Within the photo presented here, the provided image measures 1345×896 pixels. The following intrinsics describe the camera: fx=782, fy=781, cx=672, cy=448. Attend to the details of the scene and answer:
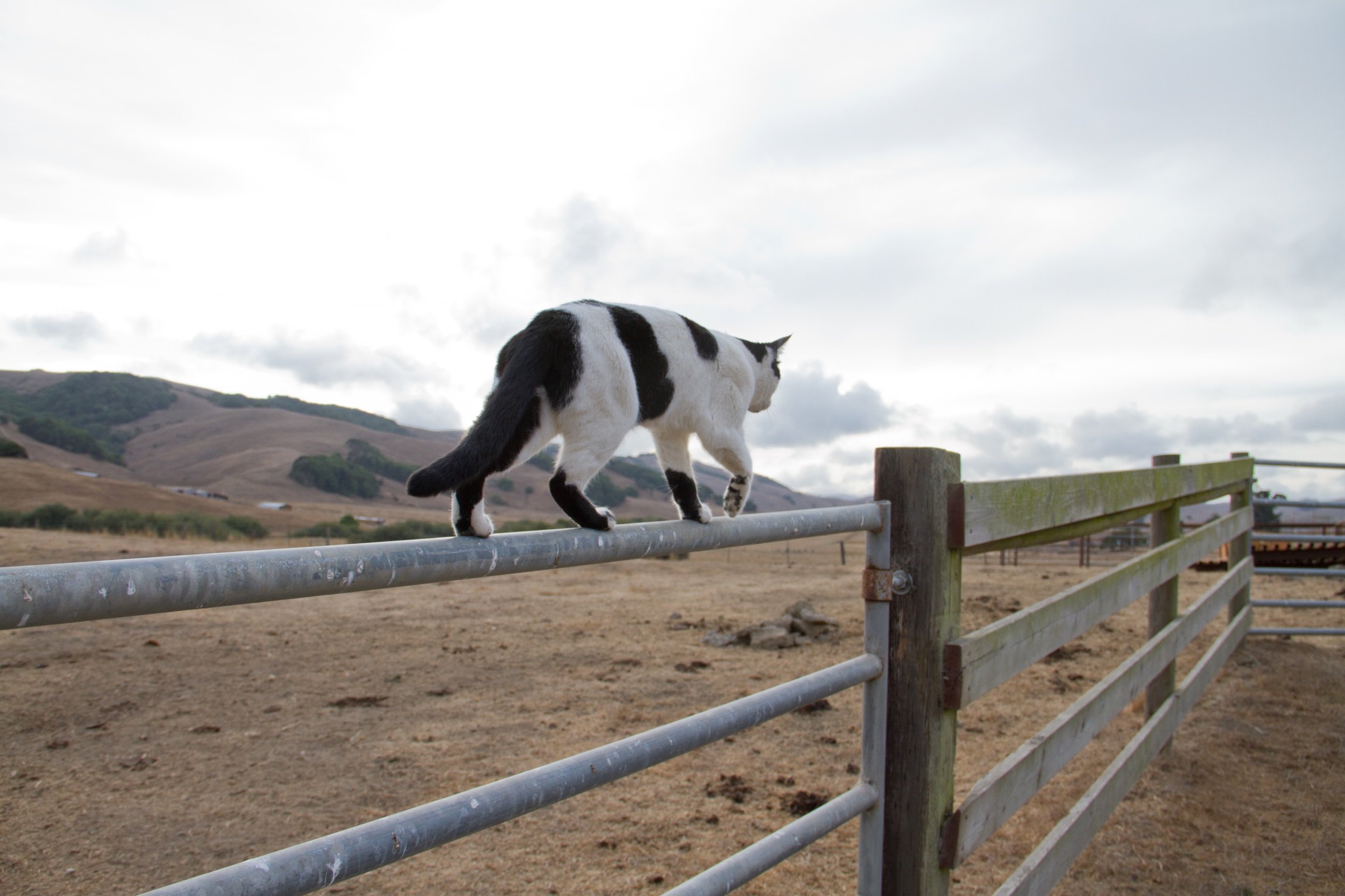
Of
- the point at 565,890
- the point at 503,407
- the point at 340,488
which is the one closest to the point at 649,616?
the point at 565,890

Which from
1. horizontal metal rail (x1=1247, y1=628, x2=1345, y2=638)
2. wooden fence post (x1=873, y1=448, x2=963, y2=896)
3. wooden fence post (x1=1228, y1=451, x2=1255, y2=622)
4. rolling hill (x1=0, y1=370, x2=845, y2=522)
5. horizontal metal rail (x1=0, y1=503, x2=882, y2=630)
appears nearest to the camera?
horizontal metal rail (x1=0, y1=503, x2=882, y2=630)

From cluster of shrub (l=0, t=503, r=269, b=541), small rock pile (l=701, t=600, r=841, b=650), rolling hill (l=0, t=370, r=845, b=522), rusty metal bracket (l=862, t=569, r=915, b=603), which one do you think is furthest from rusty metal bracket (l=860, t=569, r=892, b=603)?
rolling hill (l=0, t=370, r=845, b=522)

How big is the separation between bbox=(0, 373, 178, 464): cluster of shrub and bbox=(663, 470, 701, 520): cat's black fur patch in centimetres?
8329

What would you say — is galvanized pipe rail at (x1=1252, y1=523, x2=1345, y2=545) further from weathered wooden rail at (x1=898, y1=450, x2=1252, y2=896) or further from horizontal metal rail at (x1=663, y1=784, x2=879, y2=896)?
horizontal metal rail at (x1=663, y1=784, x2=879, y2=896)

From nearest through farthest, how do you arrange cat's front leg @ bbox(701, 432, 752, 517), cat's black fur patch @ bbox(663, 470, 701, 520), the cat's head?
1. cat's black fur patch @ bbox(663, 470, 701, 520)
2. cat's front leg @ bbox(701, 432, 752, 517)
3. the cat's head

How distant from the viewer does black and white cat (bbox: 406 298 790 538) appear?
1579 mm

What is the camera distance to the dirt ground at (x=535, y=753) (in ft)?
11.1

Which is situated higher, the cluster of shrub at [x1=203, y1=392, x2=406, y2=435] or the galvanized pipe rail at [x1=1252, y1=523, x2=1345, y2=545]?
the cluster of shrub at [x1=203, y1=392, x2=406, y2=435]

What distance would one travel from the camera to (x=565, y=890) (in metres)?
3.16

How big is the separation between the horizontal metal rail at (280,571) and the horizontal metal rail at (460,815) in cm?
29

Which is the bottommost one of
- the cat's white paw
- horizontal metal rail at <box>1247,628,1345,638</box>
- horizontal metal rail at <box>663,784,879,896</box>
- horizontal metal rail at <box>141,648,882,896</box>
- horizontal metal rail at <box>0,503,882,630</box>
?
horizontal metal rail at <box>1247,628,1345,638</box>

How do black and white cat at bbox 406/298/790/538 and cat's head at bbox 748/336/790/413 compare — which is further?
cat's head at bbox 748/336/790/413

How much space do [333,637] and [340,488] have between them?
2269 inches

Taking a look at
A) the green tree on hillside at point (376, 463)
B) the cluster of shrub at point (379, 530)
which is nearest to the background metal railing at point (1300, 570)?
the cluster of shrub at point (379, 530)
